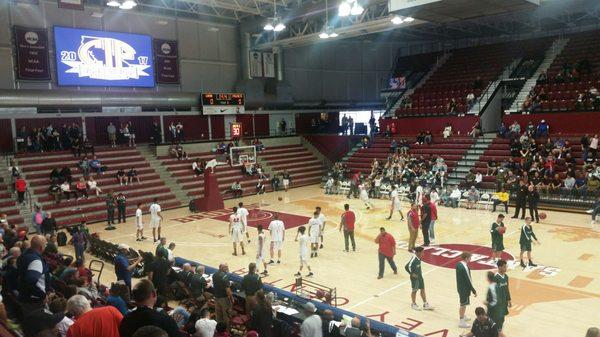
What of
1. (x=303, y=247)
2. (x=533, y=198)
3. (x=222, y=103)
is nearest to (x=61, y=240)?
(x=303, y=247)

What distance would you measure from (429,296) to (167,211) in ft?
54.5

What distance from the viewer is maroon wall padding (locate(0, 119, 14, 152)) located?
1024 inches

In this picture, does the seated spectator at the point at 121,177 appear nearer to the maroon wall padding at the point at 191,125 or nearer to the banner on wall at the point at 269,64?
the maroon wall padding at the point at 191,125

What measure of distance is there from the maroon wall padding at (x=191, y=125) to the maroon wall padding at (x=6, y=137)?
890 centimetres

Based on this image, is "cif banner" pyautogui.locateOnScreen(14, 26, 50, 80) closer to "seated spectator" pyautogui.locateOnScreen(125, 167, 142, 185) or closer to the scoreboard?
"seated spectator" pyautogui.locateOnScreen(125, 167, 142, 185)

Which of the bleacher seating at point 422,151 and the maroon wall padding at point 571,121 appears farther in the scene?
the bleacher seating at point 422,151

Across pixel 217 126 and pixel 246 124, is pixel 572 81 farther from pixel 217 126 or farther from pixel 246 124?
pixel 217 126

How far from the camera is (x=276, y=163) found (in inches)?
1312

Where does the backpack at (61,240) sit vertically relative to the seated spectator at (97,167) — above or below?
below

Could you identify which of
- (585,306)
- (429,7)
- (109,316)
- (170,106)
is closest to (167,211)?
(170,106)

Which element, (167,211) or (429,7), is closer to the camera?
(429,7)

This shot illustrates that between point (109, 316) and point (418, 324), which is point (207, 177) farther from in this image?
point (109, 316)

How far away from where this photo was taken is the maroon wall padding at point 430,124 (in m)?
30.7

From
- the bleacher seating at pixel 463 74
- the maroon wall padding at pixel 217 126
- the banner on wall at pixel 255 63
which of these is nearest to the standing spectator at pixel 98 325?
the bleacher seating at pixel 463 74
